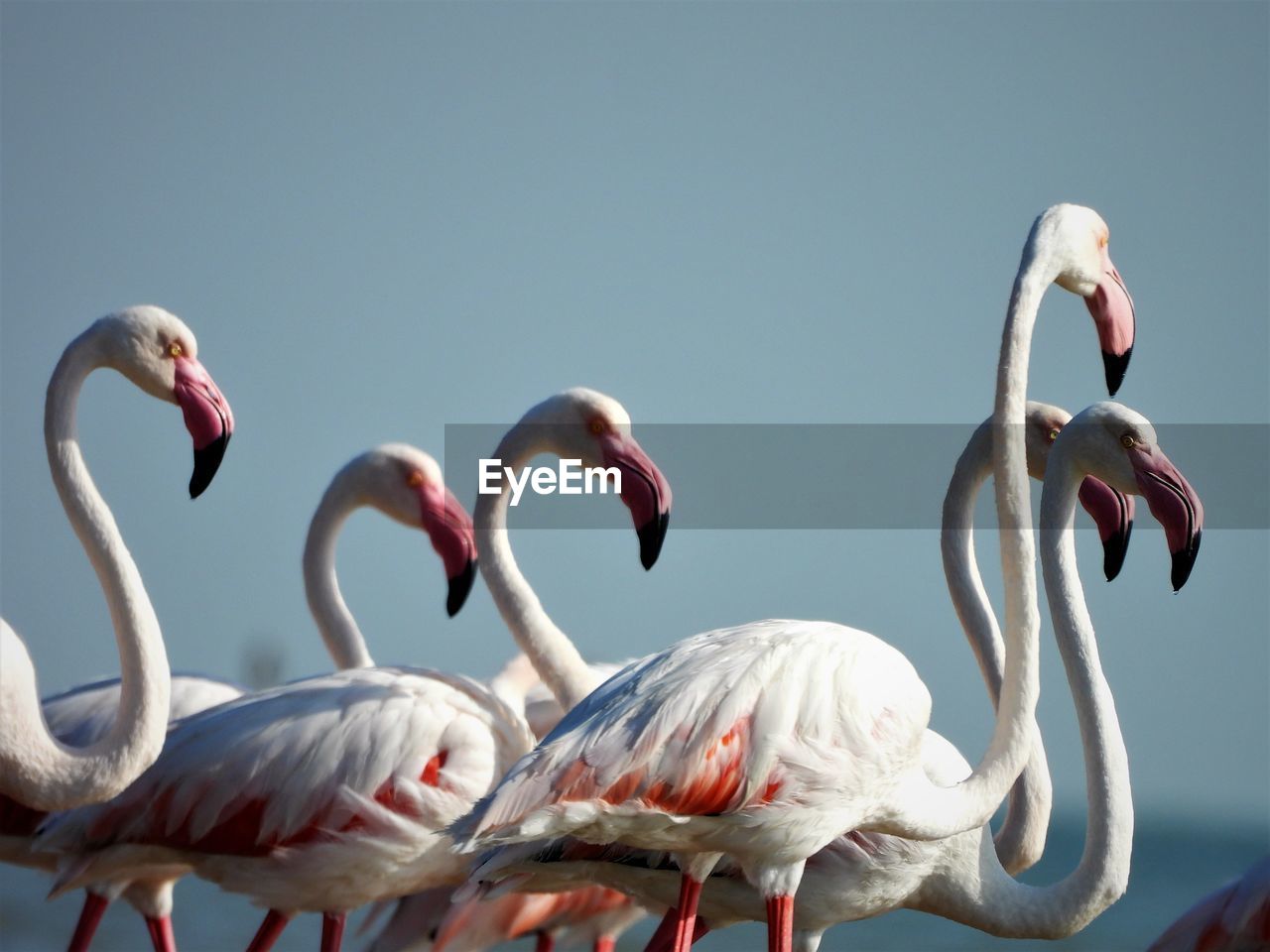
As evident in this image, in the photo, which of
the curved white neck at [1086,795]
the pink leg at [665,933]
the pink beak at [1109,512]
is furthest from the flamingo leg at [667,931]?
the pink beak at [1109,512]

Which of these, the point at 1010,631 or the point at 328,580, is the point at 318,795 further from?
the point at 1010,631

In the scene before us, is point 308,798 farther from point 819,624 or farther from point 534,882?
point 819,624

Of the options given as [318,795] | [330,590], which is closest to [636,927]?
[330,590]

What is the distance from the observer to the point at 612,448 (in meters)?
6.20

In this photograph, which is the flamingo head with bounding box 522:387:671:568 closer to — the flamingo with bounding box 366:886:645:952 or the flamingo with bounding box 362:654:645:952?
the flamingo with bounding box 362:654:645:952

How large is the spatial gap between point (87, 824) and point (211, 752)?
49cm

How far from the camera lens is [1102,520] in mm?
5738

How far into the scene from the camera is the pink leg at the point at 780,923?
4379 millimetres

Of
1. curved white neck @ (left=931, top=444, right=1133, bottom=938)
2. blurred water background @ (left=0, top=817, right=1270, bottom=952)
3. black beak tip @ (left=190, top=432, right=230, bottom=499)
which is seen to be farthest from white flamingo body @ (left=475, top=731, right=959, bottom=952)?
Answer: blurred water background @ (left=0, top=817, right=1270, bottom=952)

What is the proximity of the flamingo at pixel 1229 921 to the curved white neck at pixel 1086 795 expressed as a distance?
210mm

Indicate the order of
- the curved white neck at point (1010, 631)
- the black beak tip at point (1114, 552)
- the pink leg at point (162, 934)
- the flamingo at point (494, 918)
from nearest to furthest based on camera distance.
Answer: the curved white neck at point (1010, 631) < the black beak tip at point (1114, 552) < the flamingo at point (494, 918) < the pink leg at point (162, 934)

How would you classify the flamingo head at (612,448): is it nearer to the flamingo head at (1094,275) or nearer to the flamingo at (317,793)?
the flamingo at (317,793)

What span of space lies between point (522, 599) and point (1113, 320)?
230 centimetres

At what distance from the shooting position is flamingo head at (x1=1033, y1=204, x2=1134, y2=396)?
5.47 m
